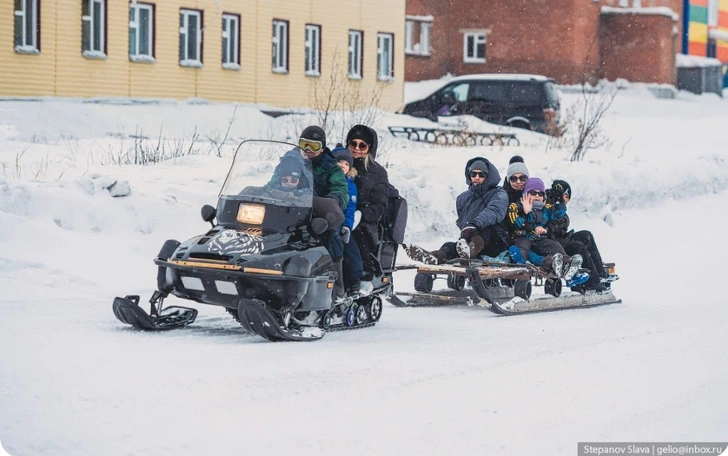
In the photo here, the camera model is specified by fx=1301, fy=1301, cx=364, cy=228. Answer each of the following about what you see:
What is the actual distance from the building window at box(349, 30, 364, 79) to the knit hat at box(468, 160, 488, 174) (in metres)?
26.2

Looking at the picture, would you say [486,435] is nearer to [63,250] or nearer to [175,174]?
[63,250]

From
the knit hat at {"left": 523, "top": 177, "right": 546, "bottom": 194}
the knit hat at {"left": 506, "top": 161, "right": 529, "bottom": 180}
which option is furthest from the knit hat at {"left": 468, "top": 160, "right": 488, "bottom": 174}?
the knit hat at {"left": 523, "top": 177, "right": 546, "bottom": 194}

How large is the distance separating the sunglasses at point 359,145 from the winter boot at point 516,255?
2130mm

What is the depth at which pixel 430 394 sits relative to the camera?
7586 millimetres

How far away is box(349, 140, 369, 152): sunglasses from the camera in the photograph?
35.9 ft

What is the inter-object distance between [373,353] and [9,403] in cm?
295

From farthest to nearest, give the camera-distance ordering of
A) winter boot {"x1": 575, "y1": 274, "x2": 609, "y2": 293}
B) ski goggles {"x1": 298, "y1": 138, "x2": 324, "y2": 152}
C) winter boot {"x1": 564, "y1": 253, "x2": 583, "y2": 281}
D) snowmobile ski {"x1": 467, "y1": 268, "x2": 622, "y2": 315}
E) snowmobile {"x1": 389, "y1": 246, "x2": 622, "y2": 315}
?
1. winter boot {"x1": 575, "y1": 274, "x2": 609, "y2": 293}
2. winter boot {"x1": 564, "y1": 253, "x2": 583, "y2": 281}
3. snowmobile {"x1": 389, "y1": 246, "x2": 622, "y2": 315}
4. snowmobile ski {"x1": 467, "y1": 268, "x2": 622, "y2": 315}
5. ski goggles {"x1": 298, "y1": 138, "x2": 324, "y2": 152}

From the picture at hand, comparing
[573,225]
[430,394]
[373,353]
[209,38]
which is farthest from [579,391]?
[209,38]

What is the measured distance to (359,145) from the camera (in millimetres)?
10961

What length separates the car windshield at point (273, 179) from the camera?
32.3ft

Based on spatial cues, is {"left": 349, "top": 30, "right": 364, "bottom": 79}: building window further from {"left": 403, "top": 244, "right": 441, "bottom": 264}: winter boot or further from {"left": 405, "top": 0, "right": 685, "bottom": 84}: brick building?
{"left": 403, "top": 244, "right": 441, "bottom": 264}: winter boot

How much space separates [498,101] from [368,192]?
85.5ft

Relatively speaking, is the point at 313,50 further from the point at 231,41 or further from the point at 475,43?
the point at 475,43

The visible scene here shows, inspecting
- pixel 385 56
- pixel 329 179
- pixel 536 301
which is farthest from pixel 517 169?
pixel 385 56
